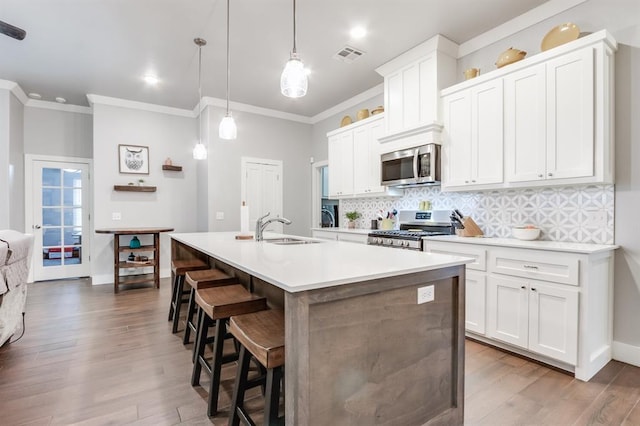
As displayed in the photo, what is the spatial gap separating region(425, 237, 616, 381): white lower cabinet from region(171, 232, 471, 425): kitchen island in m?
1.13

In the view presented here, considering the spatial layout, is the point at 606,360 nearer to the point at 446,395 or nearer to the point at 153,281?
the point at 446,395

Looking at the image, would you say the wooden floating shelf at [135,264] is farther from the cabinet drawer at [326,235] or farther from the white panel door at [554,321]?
the white panel door at [554,321]

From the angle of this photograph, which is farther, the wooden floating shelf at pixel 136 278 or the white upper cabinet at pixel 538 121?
the wooden floating shelf at pixel 136 278

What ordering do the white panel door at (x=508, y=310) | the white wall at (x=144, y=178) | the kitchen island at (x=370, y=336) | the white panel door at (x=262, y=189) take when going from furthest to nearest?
the white panel door at (x=262, y=189)
the white wall at (x=144, y=178)
the white panel door at (x=508, y=310)
the kitchen island at (x=370, y=336)

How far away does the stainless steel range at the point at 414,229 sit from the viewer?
11.2 feet

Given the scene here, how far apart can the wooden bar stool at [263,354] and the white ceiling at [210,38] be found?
2716mm

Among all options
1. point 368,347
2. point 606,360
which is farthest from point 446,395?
point 606,360

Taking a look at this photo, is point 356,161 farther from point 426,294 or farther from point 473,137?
point 426,294

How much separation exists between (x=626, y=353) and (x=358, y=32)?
11.9 ft

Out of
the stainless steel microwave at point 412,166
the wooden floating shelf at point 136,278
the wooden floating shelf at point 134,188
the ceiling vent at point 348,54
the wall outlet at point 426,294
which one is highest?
the ceiling vent at point 348,54

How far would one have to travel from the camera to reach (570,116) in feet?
8.14

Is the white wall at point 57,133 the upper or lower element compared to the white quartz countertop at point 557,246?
upper

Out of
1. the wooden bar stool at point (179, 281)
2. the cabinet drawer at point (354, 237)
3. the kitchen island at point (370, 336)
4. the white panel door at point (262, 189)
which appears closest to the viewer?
the kitchen island at point (370, 336)

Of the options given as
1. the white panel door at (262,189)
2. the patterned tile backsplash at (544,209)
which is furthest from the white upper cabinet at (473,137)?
the white panel door at (262,189)
